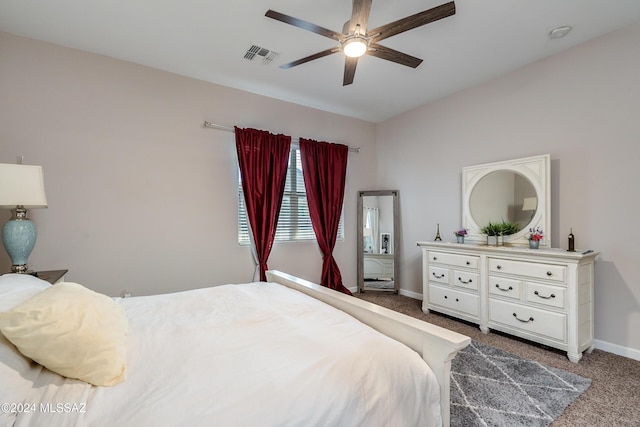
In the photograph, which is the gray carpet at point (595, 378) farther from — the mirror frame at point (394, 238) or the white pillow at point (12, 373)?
the white pillow at point (12, 373)

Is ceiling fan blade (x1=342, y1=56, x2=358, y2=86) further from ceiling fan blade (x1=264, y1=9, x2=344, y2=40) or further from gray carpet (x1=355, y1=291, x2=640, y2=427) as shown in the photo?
gray carpet (x1=355, y1=291, x2=640, y2=427)

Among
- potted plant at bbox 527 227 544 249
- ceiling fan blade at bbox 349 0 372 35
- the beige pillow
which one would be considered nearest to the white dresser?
potted plant at bbox 527 227 544 249

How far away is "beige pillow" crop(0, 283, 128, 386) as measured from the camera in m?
0.90

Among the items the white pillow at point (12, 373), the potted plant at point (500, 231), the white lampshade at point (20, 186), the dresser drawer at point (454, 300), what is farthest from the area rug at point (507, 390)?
the white lampshade at point (20, 186)

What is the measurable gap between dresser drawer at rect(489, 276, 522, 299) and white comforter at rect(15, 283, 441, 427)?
1.97 meters

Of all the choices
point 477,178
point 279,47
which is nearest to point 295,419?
point 279,47

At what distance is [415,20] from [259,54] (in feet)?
5.06

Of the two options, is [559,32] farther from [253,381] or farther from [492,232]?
[253,381]

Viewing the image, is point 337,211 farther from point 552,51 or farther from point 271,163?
point 552,51

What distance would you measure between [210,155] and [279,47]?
139cm

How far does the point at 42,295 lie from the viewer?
1059mm

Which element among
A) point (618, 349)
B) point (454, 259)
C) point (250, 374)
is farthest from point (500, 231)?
point (250, 374)

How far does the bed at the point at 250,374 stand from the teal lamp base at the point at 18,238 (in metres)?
0.67

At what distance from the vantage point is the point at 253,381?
3.12 ft
